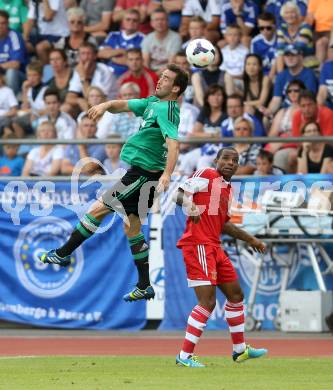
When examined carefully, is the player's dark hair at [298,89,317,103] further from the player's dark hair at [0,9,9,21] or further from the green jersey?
the player's dark hair at [0,9,9,21]

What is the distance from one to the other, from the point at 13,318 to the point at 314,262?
Result: 4.64m

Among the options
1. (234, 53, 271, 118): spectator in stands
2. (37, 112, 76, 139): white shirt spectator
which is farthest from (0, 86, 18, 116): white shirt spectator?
(234, 53, 271, 118): spectator in stands

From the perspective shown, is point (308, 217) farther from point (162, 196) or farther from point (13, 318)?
point (13, 318)

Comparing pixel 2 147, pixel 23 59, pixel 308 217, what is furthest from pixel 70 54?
pixel 308 217

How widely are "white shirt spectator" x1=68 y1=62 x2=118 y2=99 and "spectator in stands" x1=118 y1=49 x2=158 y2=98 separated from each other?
0.43 metres

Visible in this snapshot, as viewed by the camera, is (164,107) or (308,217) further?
(308,217)

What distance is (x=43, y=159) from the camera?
17297mm

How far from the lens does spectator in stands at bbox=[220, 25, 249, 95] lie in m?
18.1

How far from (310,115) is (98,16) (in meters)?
5.99

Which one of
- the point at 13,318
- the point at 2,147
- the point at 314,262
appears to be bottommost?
the point at 13,318

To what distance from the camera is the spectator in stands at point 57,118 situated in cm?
1789

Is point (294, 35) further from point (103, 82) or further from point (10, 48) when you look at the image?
point (10, 48)

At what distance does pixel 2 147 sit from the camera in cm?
1825

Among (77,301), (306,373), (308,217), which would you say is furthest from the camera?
(77,301)
